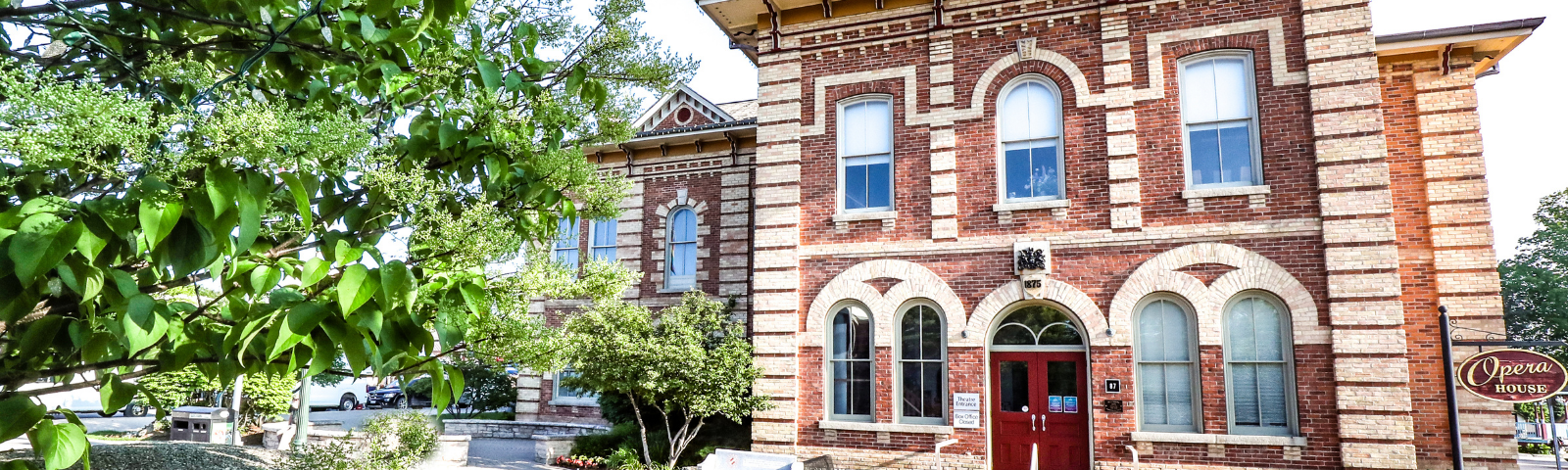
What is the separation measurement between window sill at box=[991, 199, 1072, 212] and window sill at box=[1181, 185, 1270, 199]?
5.41 feet

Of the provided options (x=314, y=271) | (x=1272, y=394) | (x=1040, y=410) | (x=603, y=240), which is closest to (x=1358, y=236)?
(x=1272, y=394)

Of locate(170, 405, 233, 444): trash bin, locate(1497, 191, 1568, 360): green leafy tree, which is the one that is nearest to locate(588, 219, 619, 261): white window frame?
locate(170, 405, 233, 444): trash bin

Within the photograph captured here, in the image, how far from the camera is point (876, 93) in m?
15.8

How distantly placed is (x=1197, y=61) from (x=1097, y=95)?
150 centimetres

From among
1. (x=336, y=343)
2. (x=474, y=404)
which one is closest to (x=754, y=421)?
(x=336, y=343)

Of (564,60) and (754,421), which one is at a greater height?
(564,60)

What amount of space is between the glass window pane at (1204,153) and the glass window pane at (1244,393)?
2.69 meters

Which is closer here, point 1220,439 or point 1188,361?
point 1220,439

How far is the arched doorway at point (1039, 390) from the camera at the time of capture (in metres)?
14.0

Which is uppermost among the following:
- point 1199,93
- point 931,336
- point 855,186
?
point 1199,93

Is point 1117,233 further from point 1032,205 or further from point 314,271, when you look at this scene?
point 314,271

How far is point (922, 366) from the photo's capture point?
1484cm

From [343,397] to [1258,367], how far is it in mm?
41977

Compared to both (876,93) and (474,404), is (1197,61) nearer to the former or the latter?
(876,93)
